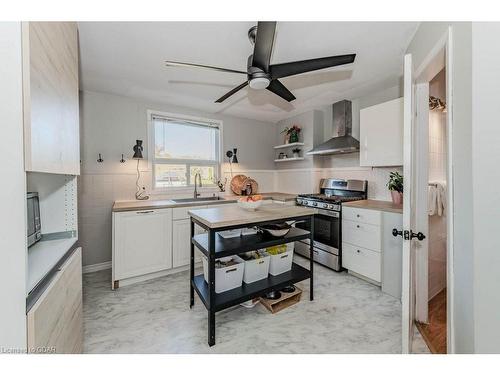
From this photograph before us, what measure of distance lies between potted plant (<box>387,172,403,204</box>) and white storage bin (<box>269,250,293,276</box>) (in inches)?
60.9

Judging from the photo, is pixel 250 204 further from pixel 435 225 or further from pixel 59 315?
pixel 435 225

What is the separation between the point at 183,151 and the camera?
3.49m

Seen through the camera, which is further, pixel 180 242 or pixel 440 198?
pixel 180 242

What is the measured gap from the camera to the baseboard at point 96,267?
9.11 ft

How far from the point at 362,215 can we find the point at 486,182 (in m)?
1.68

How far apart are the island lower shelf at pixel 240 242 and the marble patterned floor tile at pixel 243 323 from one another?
0.67 meters

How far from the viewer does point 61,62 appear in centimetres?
115

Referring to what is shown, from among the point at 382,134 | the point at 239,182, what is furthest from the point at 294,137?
the point at 382,134

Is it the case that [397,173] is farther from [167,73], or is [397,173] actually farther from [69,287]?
[69,287]

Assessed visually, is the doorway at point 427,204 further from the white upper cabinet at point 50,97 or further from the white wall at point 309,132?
the white upper cabinet at point 50,97

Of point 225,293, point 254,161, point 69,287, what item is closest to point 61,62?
point 69,287

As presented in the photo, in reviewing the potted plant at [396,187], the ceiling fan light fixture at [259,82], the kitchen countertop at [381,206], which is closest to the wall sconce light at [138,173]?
the ceiling fan light fixture at [259,82]

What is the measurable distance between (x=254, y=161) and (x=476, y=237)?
3471 millimetres

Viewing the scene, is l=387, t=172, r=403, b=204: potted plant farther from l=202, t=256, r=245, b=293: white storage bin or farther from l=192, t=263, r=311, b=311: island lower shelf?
l=202, t=256, r=245, b=293: white storage bin
